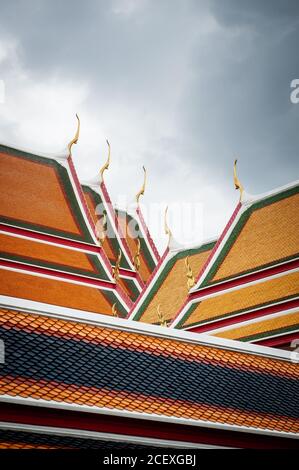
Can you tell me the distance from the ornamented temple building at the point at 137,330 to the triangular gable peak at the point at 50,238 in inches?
1.5

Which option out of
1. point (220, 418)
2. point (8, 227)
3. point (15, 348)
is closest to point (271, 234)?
point (8, 227)

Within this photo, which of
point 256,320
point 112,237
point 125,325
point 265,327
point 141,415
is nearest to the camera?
point 141,415

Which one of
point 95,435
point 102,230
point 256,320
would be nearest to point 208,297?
point 256,320

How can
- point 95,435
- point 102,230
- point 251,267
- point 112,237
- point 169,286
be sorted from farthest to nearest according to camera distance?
point 112,237, point 102,230, point 169,286, point 251,267, point 95,435

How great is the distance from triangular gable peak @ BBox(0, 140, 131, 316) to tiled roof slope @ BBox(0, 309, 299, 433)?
601cm

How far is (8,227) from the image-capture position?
16.2 meters

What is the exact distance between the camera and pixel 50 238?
16938mm

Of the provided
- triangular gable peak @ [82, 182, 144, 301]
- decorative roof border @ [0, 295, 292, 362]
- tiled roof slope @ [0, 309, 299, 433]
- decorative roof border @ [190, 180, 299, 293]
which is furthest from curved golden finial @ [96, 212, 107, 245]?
tiled roof slope @ [0, 309, 299, 433]

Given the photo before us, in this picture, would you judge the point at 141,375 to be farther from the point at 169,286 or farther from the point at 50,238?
the point at 169,286

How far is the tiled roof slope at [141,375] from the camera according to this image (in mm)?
7820

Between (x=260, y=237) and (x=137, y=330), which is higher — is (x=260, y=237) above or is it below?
above

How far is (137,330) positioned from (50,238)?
764 cm

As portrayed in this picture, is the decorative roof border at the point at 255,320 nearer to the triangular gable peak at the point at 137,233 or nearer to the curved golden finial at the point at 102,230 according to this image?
the curved golden finial at the point at 102,230

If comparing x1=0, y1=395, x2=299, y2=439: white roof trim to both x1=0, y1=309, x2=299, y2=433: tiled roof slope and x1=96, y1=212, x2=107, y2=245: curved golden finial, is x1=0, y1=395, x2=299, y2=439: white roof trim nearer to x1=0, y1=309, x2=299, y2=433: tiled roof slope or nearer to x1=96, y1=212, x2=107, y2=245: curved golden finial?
x1=0, y1=309, x2=299, y2=433: tiled roof slope
